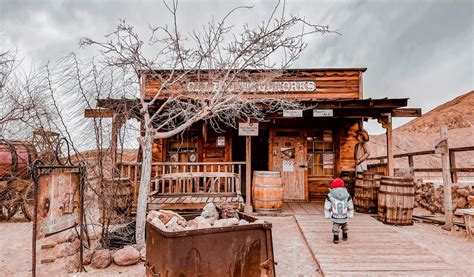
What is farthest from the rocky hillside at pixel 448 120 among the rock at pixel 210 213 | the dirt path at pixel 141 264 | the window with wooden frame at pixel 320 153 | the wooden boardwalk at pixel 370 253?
the rock at pixel 210 213

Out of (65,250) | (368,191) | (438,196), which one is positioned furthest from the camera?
(438,196)

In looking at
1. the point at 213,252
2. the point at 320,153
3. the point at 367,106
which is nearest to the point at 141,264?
the point at 213,252

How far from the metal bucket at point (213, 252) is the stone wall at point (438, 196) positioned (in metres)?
5.11

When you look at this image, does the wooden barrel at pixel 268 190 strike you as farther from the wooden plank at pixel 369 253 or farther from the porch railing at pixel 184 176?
the wooden plank at pixel 369 253

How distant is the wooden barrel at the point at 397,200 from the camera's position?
5961 mm

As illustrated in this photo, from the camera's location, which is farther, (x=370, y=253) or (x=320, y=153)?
(x=320, y=153)

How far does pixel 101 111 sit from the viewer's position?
4.73 meters

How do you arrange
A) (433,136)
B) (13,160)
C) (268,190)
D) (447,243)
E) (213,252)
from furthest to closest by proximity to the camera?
(433,136) < (13,160) < (268,190) < (447,243) < (213,252)

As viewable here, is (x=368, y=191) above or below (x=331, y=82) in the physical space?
below

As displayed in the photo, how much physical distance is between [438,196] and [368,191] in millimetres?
2572

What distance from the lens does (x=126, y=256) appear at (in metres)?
4.07

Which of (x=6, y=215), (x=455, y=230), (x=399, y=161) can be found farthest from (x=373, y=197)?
(x=399, y=161)

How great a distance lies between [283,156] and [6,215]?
26.2ft

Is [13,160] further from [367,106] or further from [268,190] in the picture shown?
[367,106]
